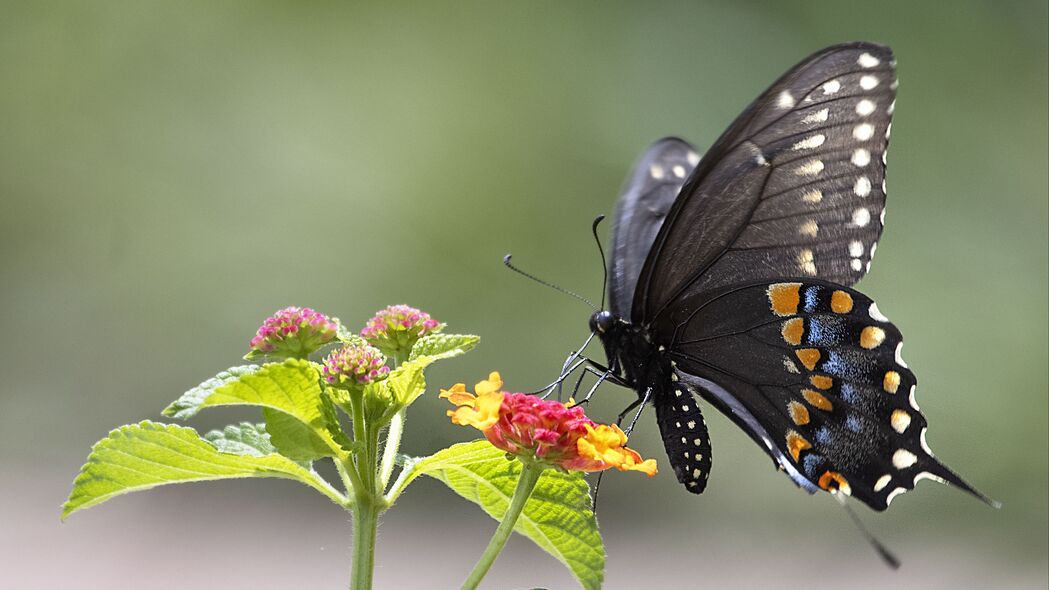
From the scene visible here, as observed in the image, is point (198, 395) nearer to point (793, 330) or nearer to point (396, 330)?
point (396, 330)

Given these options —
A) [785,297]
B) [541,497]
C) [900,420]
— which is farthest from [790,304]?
[541,497]

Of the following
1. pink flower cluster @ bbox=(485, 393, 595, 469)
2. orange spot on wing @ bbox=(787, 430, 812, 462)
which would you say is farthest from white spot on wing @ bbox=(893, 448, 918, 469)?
pink flower cluster @ bbox=(485, 393, 595, 469)

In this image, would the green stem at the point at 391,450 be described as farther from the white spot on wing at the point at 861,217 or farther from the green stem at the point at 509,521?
the white spot on wing at the point at 861,217

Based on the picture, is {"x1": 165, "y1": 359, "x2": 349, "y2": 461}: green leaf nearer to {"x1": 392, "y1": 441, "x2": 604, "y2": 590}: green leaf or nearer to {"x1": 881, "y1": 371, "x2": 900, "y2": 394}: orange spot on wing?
{"x1": 392, "y1": 441, "x2": 604, "y2": 590}: green leaf

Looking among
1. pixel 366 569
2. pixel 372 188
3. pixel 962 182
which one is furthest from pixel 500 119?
pixel 366 569

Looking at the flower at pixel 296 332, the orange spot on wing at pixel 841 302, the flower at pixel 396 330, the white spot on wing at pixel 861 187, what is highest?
the white spot on wing at pixel 861 187

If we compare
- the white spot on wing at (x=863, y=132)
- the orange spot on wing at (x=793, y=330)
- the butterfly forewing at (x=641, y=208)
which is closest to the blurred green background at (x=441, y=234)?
the butterfly forewing at (x=641, y=208)
